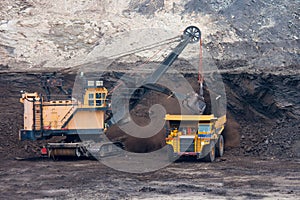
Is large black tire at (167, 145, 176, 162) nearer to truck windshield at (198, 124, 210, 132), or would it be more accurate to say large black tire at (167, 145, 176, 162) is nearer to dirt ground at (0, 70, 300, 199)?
dirt ground at (0, 70, 300, 199)

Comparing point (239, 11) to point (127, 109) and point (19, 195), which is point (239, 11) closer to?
point (127, 109)

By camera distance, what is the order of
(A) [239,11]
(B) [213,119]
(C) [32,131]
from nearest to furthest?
(B) [213,119], (C) [32,131], (A) [239,11]

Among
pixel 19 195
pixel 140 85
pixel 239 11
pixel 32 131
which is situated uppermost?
pixel 239 11

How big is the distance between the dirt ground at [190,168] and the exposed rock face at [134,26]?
5.50 m

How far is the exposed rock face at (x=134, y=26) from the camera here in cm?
3525

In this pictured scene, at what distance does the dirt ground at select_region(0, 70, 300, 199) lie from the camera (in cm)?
1659

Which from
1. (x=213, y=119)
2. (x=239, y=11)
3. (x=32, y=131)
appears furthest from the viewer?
(x=239, y=11)

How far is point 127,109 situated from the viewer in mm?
25219

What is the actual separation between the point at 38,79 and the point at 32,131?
630cm

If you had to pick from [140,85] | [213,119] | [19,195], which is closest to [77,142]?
[140,85]

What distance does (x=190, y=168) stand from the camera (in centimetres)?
2159

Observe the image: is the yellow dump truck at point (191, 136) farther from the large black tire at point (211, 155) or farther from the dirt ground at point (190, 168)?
the dirt ground at point (190, 168)

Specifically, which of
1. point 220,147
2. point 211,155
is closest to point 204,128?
point 211,155

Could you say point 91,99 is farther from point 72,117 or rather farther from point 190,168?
point 190,168
